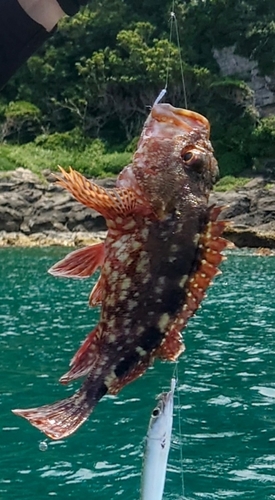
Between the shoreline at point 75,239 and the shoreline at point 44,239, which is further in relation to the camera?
the shoreline at point 44,239

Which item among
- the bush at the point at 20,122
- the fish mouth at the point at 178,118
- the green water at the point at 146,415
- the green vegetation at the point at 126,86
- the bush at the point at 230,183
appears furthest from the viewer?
the bush at the point at 20,122

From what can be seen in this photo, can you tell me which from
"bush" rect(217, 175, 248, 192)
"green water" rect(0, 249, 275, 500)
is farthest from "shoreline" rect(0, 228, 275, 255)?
"green water" rect(0, 249, 275, 500)

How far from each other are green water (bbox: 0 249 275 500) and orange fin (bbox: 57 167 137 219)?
611 centimetres

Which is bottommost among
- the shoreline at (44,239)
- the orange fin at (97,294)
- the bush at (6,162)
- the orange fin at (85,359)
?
the shoreline at (44,239)

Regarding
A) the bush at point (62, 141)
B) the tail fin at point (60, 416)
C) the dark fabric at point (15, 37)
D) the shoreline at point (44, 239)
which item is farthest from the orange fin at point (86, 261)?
the bush at point (62, 141)

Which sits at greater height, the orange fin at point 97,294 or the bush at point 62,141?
the orange fin at point 97,294

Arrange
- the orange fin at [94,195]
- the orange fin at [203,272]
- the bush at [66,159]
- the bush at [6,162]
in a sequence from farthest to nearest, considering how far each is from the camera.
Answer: the bush at [66,159] < the bush at [6,162] < the orange fin at [203,272] < the orange fin at [94,195]

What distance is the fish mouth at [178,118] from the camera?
2.74 metres

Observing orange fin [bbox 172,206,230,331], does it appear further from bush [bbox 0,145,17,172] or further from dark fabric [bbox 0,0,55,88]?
bush [bbox 0,145,17,172]

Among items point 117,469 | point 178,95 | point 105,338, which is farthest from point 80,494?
point 178,95

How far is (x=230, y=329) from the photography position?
1858cm

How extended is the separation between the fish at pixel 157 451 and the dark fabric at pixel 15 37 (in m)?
1.36

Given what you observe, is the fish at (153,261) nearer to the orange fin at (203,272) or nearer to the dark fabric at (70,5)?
the orange fin at (203,272)

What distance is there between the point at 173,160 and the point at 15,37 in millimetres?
754
